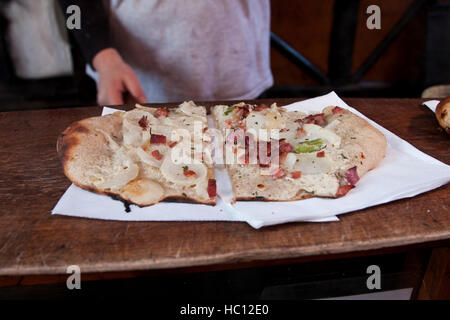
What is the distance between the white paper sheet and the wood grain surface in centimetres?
3

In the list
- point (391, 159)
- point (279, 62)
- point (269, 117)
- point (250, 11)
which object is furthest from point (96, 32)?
point (279, 62)

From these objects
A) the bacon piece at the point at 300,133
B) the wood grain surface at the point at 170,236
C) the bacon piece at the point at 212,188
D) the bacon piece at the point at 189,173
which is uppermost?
the bacon piece at the point at 300,133

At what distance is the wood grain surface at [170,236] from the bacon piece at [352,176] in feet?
0.53

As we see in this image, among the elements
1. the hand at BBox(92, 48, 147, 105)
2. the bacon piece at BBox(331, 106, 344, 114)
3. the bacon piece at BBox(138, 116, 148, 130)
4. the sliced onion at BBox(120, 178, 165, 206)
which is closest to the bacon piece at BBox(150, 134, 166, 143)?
the bacon piece at BBox(138, 116, 148, 130)

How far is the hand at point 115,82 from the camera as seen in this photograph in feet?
7.66

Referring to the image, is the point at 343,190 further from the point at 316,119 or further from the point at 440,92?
the point at 440,92

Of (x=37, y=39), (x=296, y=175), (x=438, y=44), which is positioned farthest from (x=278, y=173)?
(x=438, y=44)

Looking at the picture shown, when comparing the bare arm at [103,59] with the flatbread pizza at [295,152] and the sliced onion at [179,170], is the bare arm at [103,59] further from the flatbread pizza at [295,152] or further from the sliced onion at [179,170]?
the sliced onion at [179,170]

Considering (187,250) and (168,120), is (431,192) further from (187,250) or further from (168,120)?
(168,120)

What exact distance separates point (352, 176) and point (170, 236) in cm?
81

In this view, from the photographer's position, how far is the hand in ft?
7.66

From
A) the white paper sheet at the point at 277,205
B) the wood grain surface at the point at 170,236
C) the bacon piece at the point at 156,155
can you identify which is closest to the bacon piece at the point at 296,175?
the white paper sheet at the point at 277,205

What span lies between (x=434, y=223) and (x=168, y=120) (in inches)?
52.3
